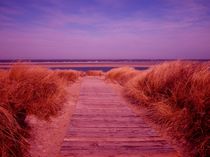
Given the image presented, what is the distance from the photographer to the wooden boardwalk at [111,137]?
3.28 m

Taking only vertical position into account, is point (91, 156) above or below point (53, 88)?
below

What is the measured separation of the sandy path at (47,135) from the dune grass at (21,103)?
13cm

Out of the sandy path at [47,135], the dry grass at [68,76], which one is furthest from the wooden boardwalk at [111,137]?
the dry grass at [68,76]

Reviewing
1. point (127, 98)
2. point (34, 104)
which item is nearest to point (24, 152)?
point (34, 104)

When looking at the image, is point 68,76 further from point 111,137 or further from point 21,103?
point 111,137

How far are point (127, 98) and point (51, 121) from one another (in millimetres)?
3269

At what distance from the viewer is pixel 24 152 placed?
10.6 ft

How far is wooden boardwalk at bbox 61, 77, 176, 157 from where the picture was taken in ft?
10.8

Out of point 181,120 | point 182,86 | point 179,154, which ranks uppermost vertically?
point 182,86

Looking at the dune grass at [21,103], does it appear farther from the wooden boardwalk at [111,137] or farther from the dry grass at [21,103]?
the wooden boardwalk at [111,137]

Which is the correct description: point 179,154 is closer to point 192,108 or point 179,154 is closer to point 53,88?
point 192,108

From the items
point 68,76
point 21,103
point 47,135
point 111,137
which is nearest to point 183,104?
point 111,137

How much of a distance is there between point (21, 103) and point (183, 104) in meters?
2.93

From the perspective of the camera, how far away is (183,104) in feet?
14.9
